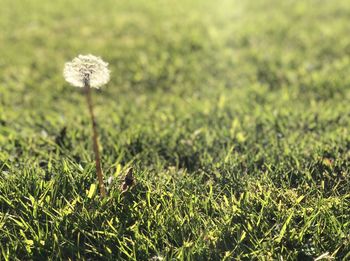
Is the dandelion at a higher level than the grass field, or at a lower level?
higher

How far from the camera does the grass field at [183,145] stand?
2189mm

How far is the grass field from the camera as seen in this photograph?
2189 mm

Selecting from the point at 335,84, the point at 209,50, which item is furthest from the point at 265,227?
the point at 209,50

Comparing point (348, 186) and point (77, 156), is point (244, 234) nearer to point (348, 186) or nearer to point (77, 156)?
point (348, 186)

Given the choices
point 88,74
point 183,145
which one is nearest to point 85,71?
point 88,74

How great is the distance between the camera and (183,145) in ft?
11.1

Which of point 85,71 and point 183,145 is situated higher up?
point 85,71

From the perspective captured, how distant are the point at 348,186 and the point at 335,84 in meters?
2.64

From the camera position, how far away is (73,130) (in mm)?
3512

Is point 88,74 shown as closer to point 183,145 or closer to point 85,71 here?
point 85,71

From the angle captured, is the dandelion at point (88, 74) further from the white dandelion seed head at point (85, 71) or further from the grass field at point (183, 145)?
the grass field at point (183, 145)

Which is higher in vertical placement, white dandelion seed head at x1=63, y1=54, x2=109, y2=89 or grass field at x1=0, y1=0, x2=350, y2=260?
white dandelion seed head at x1=63, y1=54, x2=109, y2=89

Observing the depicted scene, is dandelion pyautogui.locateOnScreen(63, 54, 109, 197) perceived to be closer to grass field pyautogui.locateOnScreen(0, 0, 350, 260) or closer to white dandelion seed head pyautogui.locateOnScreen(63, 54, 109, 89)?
white dandelion seed head pyautogui.locateOnScreen(63, 54, 109, 89)

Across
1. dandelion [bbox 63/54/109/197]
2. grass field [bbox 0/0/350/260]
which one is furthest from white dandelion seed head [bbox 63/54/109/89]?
grass field [bbox 0/0/350/260]
